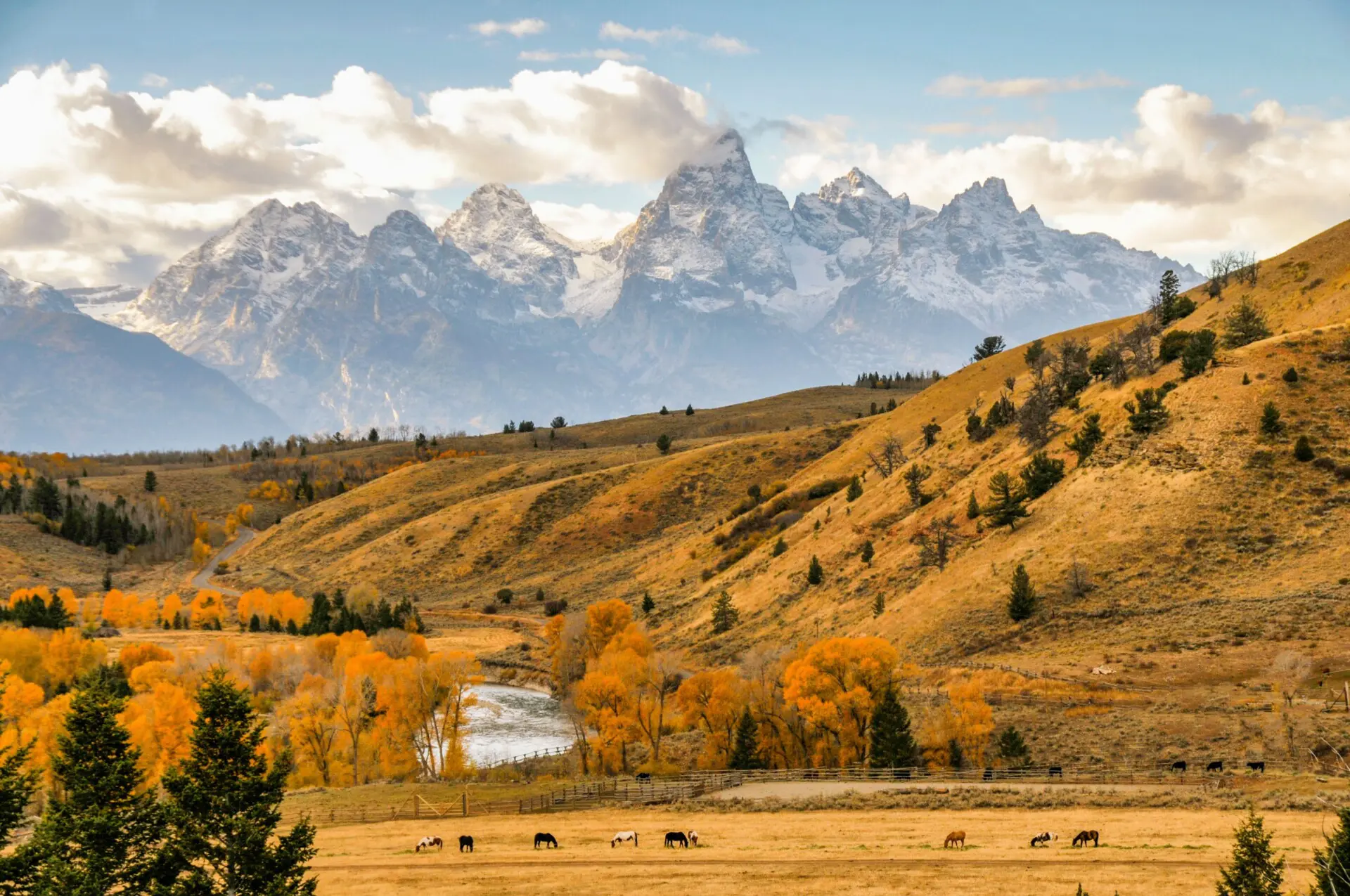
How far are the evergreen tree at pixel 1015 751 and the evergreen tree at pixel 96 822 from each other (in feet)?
137

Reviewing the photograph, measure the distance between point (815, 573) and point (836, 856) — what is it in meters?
56.2

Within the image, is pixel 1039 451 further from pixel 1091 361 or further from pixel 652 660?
pixel 652 660

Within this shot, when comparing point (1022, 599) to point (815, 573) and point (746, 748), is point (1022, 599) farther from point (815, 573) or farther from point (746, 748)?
point (815, 573)

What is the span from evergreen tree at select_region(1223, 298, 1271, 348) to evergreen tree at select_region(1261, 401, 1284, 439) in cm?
1763

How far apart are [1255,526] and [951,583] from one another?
21.4 m

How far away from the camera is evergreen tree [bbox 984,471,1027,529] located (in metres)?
85.4

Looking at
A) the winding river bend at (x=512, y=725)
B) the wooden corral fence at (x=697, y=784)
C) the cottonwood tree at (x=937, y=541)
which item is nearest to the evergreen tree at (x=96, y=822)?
the wooden corral fence at (x=697, y=784)

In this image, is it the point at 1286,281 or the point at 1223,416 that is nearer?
the point at 1223,416

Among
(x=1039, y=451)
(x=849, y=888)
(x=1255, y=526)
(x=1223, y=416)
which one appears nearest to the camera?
(x=849, y=888)

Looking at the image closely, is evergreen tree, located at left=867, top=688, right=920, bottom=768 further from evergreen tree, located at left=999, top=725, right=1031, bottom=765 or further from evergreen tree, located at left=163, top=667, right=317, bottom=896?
evergreen tree, located at left=163, top=667, right=317, bottom=896

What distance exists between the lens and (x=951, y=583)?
8256cm

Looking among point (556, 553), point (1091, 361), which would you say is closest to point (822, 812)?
point (1091, 361)

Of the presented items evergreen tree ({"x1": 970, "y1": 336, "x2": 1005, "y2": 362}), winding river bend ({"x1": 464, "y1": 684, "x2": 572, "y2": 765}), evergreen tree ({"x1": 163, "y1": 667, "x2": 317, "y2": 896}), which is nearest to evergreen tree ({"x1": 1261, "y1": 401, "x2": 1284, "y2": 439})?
winding river bend ({"x1": 464, "y1": 684, "x2": 572, "y2": 765})

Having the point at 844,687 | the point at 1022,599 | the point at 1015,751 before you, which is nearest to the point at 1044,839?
the point at 1015,751
